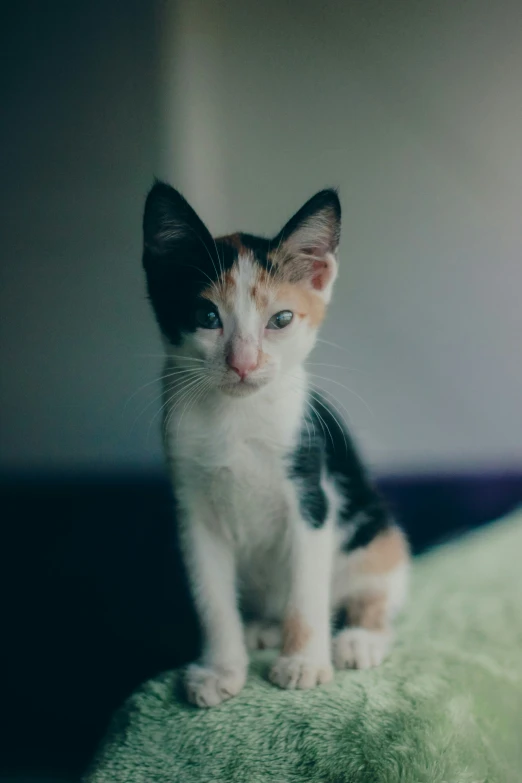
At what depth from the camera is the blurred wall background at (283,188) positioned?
34.5 inches

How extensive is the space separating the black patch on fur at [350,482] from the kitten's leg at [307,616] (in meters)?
0.09

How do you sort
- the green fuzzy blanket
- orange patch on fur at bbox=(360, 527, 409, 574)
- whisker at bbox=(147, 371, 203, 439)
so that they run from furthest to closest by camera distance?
orange patch on fur at bbox=(360, 527, 409, 574) < whisker at bbox=(147, 371, 203, 439) < the green fuzzy blanket

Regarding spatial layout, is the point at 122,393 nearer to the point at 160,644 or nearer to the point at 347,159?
the point at 160,644

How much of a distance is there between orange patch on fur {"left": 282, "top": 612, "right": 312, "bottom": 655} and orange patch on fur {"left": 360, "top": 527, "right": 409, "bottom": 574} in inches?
5.8

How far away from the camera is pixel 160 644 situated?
895 mm

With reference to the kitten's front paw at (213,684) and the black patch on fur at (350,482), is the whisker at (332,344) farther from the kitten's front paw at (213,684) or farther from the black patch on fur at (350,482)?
the kitten's front paw at (213,684)

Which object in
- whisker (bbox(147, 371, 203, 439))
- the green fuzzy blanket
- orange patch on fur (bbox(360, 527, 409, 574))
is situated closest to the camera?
the green fuzzy blanket

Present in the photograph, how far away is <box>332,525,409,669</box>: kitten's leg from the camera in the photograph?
2.74ft

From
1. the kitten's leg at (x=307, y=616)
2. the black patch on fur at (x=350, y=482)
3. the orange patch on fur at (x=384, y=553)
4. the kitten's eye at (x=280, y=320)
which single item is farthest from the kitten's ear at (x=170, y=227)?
the orange patch on fur at (x=384, y=553)

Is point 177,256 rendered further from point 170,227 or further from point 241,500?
point 241,500

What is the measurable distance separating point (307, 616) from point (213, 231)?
1.66 ft

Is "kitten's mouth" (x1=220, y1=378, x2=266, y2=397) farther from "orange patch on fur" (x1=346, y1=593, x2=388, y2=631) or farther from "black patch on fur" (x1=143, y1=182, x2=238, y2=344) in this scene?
"orange patch on fur" (x1=346, y1=593, x2=388, y2=631)

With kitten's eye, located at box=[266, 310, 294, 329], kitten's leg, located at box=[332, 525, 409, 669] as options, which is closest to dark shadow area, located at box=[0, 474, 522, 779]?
kitten's leg, located at box=[332, 525, 409, 669]

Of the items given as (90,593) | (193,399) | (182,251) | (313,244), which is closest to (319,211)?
(313,244)
